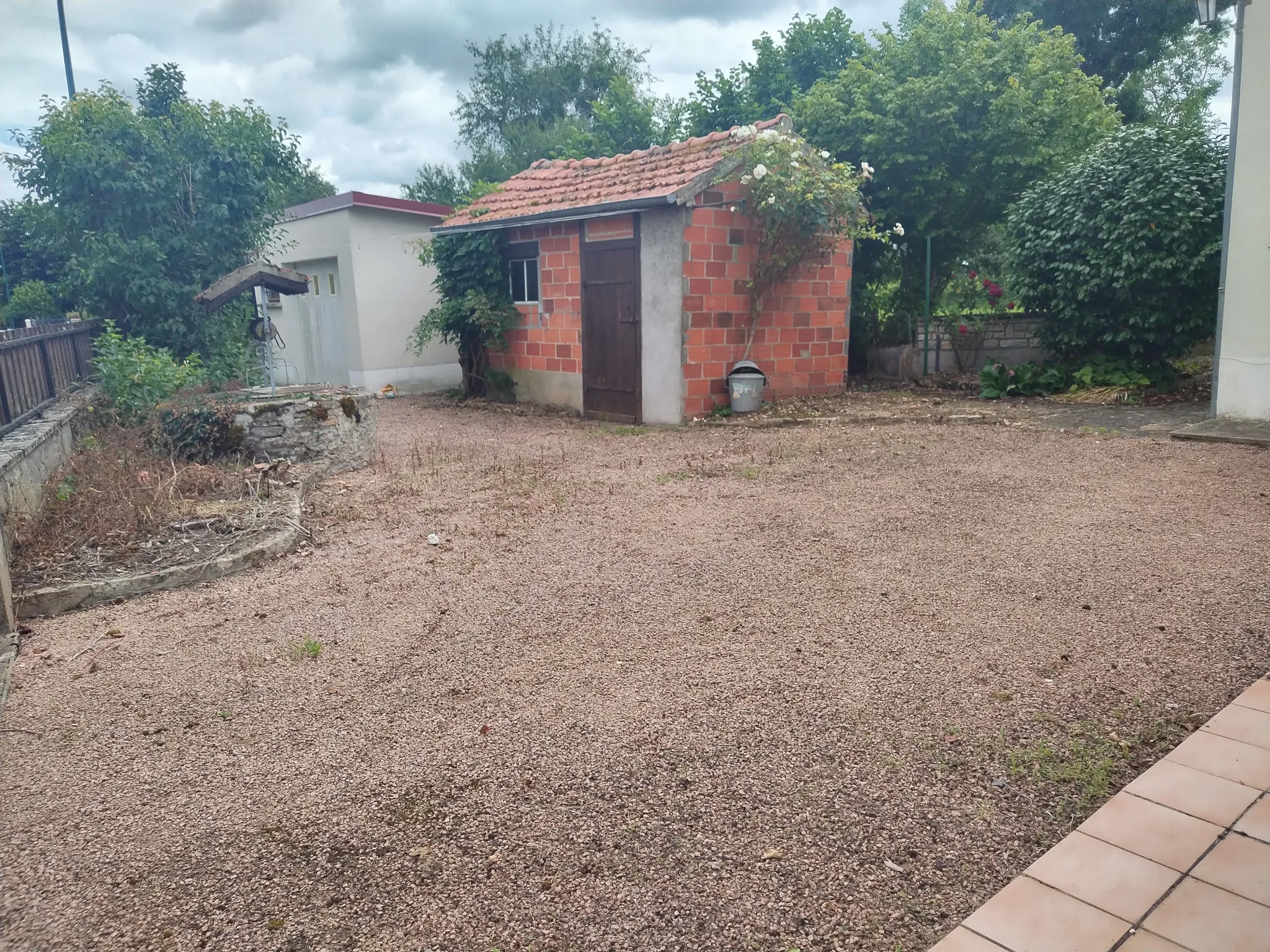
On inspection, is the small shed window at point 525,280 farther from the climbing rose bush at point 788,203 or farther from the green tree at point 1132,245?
the green tree at point 1132,245

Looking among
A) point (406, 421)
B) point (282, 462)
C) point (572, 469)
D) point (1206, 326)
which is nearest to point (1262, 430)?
point (1206, 326)

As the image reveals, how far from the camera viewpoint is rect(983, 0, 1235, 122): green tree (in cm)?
2306

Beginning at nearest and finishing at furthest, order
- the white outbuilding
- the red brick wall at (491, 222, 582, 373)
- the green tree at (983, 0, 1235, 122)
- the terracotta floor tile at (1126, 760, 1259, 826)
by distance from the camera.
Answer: the terracotta floor tile at (1126, 760, 1259, 826), the red brick wall at (491, 222, 582, 373), the white outbuilding, the green tree at (983, 0, 1235, 122)

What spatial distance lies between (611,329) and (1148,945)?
9327mm

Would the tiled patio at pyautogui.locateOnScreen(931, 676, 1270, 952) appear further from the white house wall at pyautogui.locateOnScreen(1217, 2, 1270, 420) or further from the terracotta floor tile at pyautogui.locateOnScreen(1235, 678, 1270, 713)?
the white house wall at pyautogui.locateOnScreen(1217, 2, 1270, 420)

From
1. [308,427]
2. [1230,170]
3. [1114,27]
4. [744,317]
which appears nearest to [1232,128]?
[1230,170]

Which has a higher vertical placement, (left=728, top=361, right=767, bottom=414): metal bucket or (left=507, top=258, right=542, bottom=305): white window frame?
(left=507, top=258, right=542, bottom=305): white window frame

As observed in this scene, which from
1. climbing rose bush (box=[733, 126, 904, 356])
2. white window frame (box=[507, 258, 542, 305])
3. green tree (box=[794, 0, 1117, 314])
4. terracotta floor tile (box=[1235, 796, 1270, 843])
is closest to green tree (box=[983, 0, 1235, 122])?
Result: green tree (box=[794, 0, 1117, 314])

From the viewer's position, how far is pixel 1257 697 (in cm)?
294

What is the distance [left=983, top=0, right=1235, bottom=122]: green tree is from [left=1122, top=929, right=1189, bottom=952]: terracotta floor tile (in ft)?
86.0

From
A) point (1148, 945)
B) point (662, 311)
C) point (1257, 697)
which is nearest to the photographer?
point (1148, 945)

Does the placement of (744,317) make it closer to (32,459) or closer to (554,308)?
(554,308)

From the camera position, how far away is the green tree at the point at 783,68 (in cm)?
1628

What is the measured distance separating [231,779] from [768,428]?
24.4 ft
